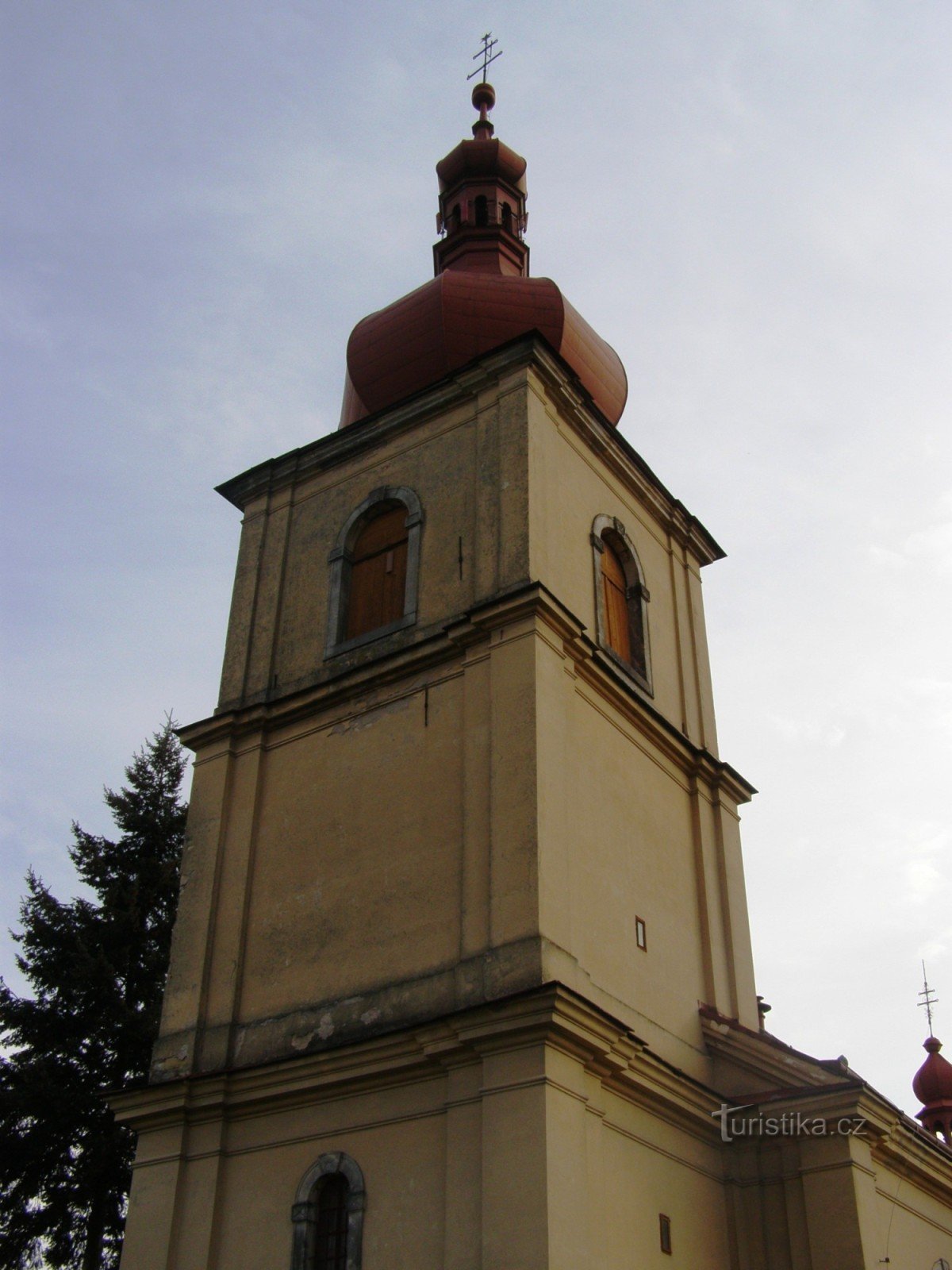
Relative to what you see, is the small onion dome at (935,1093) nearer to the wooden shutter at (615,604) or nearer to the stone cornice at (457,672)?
the stone cornice at (457,672)

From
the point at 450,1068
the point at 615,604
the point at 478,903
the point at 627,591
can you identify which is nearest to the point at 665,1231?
the point at 450,1068

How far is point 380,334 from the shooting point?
16.4 m

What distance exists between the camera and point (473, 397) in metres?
14.8

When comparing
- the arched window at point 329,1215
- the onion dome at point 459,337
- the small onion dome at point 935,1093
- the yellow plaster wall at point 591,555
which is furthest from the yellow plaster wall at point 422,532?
the small onion dome at point 935,1093

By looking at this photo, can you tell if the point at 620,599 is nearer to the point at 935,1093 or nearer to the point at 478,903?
the point at 478,903

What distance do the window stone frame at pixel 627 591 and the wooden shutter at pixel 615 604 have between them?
68 millimetres

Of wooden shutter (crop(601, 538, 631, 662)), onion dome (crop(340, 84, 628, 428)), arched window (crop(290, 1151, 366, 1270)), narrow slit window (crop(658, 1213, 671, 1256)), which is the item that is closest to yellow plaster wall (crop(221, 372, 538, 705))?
onion dome (crop(340, 84, 628, 428))

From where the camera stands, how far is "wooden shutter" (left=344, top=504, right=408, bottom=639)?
46.5 ft

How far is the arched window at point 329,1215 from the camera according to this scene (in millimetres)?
10562

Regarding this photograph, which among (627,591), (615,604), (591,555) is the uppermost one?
(627,591)

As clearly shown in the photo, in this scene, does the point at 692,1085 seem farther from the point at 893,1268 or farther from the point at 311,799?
the point at 311,799

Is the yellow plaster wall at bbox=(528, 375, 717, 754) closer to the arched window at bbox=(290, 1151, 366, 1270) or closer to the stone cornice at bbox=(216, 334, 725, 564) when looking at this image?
the stone cornice at bbox=(216, 334, 725, 564)

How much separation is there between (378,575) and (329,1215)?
6.23 m

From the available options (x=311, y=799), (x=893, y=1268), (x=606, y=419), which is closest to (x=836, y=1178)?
(x=893, y=1268)
